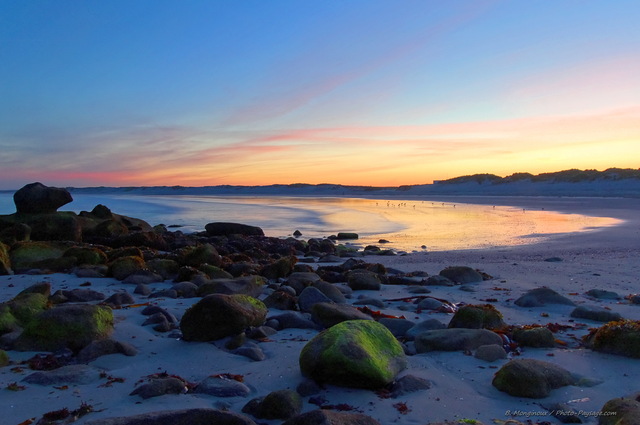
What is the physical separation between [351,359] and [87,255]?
249 inches

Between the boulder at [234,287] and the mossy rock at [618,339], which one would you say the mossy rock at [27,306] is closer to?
the boulder at [234,287]

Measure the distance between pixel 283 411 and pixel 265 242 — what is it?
10.2 m

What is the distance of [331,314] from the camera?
466cm

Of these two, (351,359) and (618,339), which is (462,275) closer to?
(618,339)

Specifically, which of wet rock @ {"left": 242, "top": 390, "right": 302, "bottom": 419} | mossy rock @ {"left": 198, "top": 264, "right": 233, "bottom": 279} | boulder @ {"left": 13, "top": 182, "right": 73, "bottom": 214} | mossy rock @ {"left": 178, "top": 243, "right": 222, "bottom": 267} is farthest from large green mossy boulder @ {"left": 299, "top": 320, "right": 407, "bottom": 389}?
boulder @ {"left": 13, "top": 182, "right": 73, "bottom": 214}

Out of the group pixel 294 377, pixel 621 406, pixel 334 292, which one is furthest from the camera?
pixel 334 292

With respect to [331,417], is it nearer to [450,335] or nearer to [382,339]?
[382,339]

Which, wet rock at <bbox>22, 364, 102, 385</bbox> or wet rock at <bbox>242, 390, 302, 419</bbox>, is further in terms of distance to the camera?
wet rock at <bbox>22, 364, 102, 385</bbox>

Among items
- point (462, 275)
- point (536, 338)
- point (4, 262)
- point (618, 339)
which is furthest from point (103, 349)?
point (462, 275)

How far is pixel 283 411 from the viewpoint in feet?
9.33

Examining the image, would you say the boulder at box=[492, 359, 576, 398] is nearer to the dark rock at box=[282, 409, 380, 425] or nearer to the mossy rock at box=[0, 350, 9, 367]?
the dark rock at box=[282, 409, 380, 425]

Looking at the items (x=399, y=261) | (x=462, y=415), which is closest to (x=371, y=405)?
(x=462, y=415)

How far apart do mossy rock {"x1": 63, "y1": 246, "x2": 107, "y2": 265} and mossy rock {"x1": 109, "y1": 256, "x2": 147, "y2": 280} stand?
1001mm

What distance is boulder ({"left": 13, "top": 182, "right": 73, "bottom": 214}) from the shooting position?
41.5 ft
